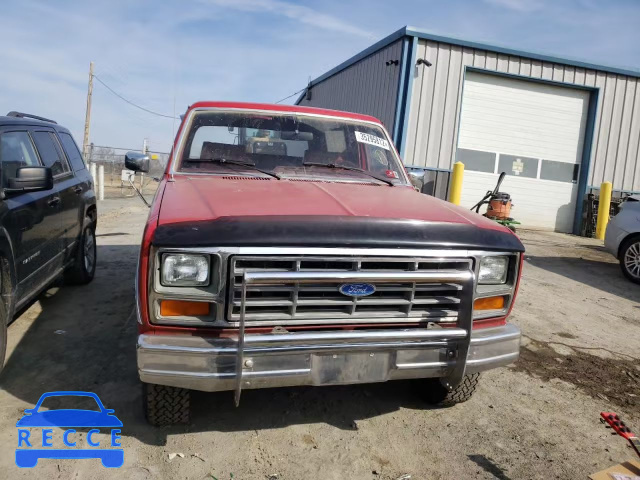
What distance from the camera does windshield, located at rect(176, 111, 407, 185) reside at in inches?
144

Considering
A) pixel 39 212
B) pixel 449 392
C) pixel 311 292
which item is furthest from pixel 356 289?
pixel 39 212

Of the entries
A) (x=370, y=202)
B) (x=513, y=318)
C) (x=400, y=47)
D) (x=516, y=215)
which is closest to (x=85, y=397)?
(x=370, y=202)

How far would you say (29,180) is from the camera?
3.40m

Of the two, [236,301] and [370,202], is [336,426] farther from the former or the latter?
[370,202]

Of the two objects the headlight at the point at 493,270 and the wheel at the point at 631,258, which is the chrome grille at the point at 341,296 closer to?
the headlight at the point at 493,270

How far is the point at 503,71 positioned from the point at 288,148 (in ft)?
32.5

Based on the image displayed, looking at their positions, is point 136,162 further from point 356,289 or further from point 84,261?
point 356,289

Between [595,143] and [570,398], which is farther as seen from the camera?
[595,143]

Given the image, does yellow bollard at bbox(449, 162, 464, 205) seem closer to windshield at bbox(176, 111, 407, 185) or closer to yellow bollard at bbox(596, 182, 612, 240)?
yellow bollard at bbox(596, 182, 612, 240)

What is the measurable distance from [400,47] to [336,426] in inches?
399

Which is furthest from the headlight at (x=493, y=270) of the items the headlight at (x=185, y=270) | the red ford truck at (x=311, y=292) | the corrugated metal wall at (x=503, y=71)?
the corrugated metal wall at (x=503, y=71)

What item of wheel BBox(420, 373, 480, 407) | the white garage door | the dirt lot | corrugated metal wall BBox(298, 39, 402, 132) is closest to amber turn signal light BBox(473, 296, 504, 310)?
wheel BBox(420, 373, 480, 407)

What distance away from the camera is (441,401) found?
10.5 ft

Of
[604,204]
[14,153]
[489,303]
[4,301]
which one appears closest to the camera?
[489,303]
